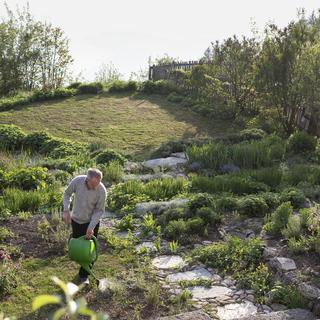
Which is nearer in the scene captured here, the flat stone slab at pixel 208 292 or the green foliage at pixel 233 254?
the flat stone slab at pixel 208 292

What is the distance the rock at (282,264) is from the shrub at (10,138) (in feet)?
28.4

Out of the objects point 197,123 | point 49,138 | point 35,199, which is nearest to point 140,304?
point 35,199

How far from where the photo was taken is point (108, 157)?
1086 cm

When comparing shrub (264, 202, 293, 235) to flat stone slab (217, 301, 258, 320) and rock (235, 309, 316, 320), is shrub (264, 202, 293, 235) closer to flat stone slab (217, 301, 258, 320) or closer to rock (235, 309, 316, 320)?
flat stone slab (217, 301, 258, 320)

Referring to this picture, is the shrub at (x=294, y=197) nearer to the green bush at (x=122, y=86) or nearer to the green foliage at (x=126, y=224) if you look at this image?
the green foliage at (x=126, y=224)

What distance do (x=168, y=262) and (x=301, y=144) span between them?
20.8ft

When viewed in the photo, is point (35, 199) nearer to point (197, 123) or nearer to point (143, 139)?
point (143, 139)

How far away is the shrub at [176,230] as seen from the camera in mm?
6902

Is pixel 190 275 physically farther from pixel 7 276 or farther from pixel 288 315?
pixel 7 276

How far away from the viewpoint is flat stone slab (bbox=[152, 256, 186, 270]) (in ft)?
20.1

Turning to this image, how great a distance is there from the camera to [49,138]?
12703 millimetres

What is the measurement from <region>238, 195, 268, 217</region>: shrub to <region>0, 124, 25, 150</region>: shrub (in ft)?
23.6

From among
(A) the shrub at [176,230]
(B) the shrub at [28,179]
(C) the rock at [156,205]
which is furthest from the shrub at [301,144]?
(B) the shrub at [28,179]

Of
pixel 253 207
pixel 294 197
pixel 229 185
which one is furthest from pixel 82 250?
pixel 229 185
